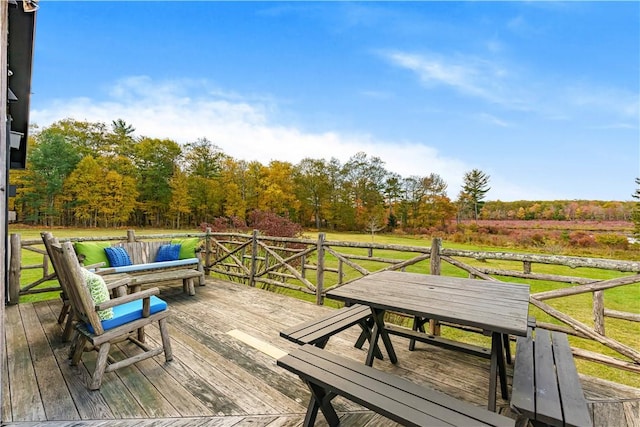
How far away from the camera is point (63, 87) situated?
1648cm

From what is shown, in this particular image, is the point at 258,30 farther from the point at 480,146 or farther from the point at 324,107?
the point at 480,146

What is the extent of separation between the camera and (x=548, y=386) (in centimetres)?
142

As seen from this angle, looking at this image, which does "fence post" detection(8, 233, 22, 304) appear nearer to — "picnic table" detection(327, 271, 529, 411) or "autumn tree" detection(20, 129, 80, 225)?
Answer: "picnic table" detection(327, 271, 529, 411)

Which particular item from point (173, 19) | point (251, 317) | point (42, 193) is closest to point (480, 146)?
point (173, 19)

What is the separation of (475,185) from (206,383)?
28.5 meters

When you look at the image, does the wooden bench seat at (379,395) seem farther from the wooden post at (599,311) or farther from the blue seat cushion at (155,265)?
the blue seat cushion at (155,265)

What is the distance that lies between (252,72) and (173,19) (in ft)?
12.8

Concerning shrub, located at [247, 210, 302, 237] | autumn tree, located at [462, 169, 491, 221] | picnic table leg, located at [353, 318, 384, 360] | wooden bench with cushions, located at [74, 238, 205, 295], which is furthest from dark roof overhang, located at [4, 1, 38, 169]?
autumn tree, located at [462, 169, 491, 221]

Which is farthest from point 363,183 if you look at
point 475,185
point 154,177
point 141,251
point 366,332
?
point 366,332

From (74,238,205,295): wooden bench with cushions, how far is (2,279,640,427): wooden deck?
3.61ft

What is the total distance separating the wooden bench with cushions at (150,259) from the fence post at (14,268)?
0.75m

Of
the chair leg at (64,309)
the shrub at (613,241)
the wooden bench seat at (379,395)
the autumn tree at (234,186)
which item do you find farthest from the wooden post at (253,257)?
the shrub at (613,241)

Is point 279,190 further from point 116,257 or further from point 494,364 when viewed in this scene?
point 494,364

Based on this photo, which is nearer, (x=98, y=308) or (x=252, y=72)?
(x=98, y=308)
